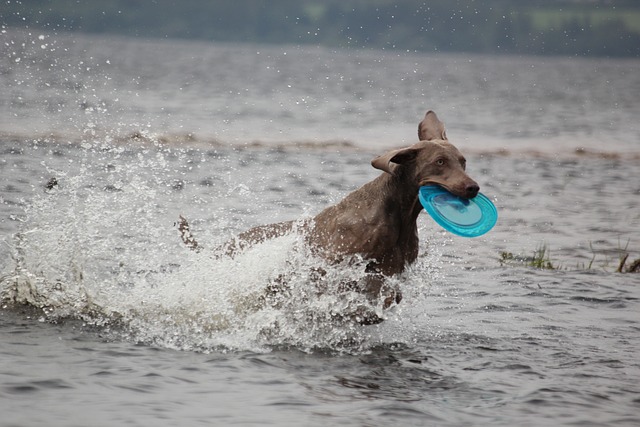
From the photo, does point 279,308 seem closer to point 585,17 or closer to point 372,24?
point 372,24

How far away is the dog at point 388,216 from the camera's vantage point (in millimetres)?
9102

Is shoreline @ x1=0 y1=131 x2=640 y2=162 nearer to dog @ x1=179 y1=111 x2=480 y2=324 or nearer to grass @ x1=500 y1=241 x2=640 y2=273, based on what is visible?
grass @ x1=500 y1=241 x2=640 y2=273

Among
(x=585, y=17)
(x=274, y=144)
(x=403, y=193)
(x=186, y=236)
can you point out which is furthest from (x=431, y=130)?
Result: (x=585, y=17)

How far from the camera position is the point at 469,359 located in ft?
30.7

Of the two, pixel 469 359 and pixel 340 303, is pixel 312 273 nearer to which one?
pixel 340 303

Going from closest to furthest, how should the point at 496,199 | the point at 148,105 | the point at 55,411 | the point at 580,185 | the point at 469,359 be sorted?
the point at 55,411, the point at 469,359, the point at 496,199, the point at 580,185, the point at 148,105

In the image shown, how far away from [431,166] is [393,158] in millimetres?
332

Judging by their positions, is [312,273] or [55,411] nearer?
[55,411]

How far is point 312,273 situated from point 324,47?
16018 centimetres

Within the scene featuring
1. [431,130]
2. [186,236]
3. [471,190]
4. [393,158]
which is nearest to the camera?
[471,190]

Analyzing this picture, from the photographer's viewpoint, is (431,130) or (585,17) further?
(585,17)

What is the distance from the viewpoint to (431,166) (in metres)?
9.09

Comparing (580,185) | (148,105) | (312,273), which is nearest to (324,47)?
(148,105)

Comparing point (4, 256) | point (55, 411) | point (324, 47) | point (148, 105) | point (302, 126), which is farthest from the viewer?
point (324, 47)
